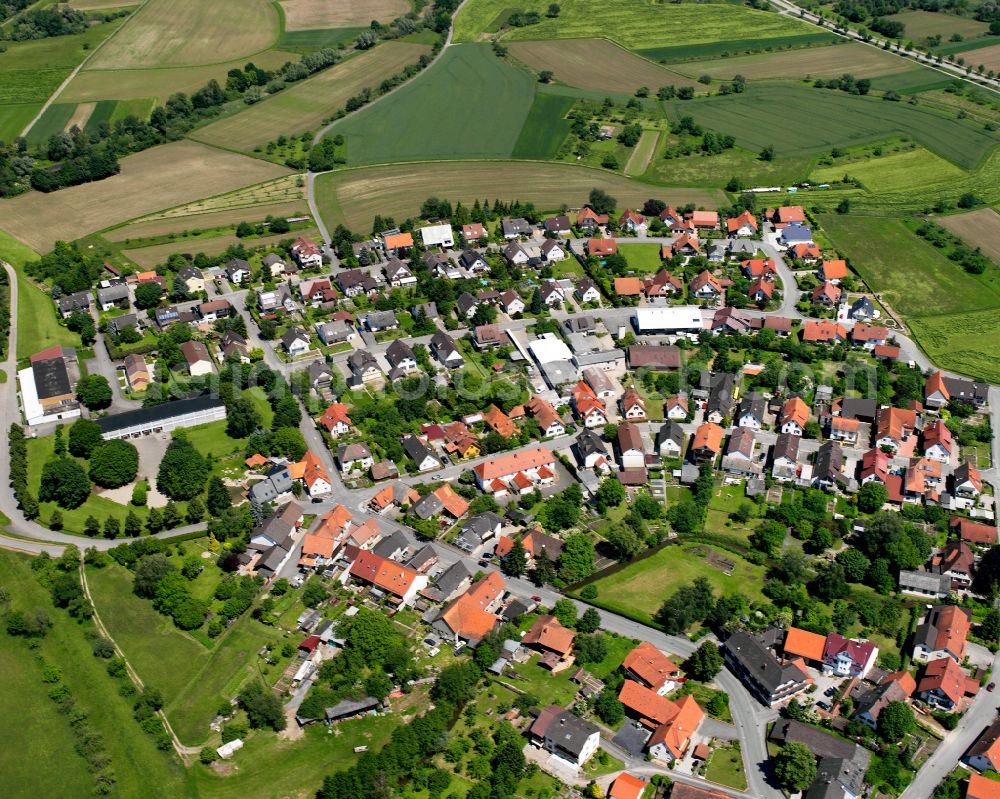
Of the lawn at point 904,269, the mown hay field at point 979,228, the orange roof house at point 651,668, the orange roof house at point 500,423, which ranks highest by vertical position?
the mown hay field at point 979,228

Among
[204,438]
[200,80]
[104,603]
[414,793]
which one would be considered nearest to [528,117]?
[200,80]

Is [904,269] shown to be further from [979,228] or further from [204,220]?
[204,220]

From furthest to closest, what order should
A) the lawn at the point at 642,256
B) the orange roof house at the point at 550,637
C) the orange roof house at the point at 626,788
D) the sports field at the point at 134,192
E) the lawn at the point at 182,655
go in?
the sports field at the point at 134,192 < the lawn at the point at 642,256 < the orange roof house at the point at 550,637 < the lawn at the point at 182,655 < the orange roof house at the point at 626,788

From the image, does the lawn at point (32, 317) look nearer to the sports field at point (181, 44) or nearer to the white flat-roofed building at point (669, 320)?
the white flat-roofed building at point (669, 320)

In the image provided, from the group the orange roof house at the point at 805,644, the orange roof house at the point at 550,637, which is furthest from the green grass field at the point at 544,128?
the orange roof house at the point at 805,644

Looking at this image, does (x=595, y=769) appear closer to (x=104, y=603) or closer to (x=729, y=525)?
(x=729, y=525)

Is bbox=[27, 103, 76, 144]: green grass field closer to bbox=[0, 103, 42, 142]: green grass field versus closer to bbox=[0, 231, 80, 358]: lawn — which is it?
bbox=[0, 103, 42, 142]: green grass field
